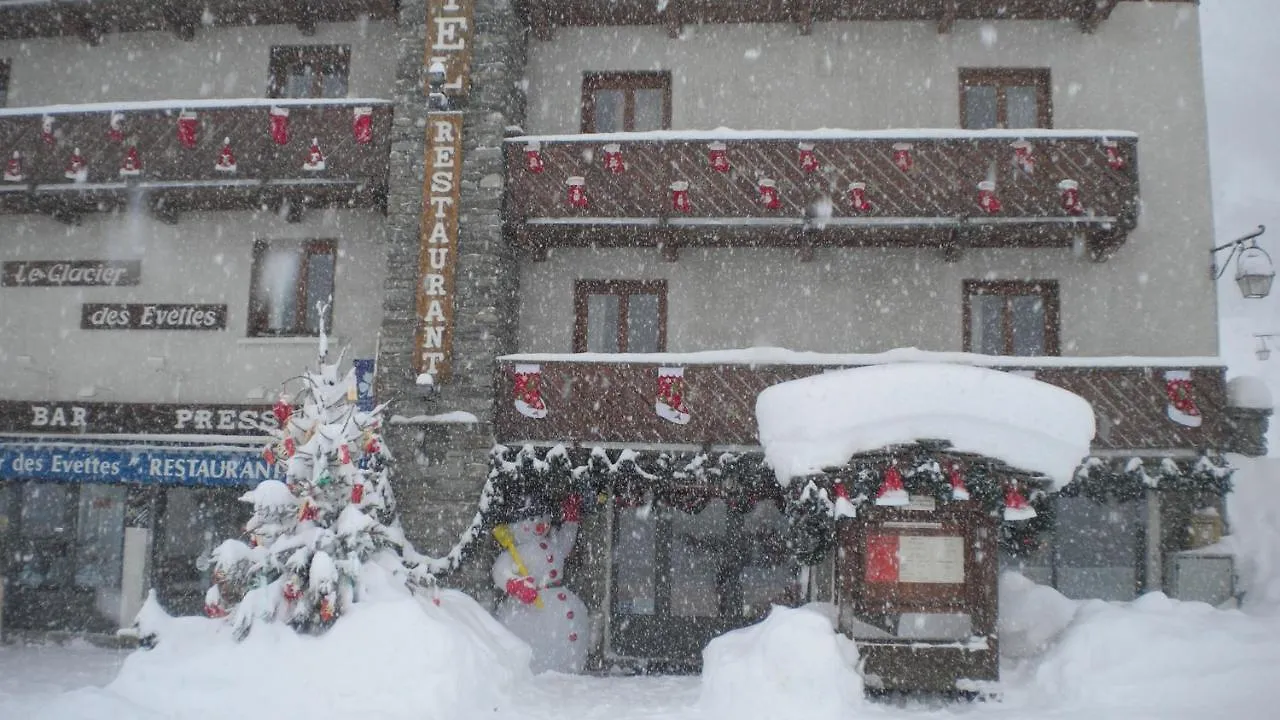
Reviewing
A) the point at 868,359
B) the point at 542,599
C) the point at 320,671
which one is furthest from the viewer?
the point at 542,599

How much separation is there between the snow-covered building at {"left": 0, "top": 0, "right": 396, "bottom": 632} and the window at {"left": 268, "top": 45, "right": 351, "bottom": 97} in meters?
0.03

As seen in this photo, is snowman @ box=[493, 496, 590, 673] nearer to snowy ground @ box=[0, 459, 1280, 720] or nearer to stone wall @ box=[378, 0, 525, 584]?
stone wall @ box=[378, 0, 525, 584]

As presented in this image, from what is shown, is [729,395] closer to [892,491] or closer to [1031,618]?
[892,491]

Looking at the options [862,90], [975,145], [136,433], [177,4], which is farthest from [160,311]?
[975,145]

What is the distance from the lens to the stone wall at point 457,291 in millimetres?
12664

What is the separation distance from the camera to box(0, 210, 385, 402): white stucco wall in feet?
46.2

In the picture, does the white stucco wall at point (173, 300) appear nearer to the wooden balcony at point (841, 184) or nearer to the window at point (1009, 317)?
the wooden balcony at point (841, 184)

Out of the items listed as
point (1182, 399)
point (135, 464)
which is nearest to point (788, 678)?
point (1182, 399)

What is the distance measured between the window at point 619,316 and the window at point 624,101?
2.53m

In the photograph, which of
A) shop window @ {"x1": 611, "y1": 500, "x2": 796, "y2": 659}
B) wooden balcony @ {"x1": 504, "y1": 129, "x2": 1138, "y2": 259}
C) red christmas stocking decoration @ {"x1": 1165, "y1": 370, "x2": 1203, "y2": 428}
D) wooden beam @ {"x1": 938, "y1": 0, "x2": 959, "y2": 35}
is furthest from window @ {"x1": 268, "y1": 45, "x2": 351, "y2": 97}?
red christmas stocking decoration @ {"x1": 1165, "y1": 370, "x2": 1203, "y2": 428}

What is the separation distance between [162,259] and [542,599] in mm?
8135

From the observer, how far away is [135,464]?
43.9ft

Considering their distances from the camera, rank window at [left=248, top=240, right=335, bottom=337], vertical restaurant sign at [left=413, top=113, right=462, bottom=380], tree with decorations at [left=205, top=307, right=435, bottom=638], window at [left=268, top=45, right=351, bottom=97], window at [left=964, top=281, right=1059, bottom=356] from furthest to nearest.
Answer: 1. window at [left=268, top=45, right=351, bottom=97]
2. window at [left=248, top=240, right=335, bottom=337]
3. window at [left=964, top=281, right=1059, bottom=356]
4. vertical restaurant sign at [left=413, top=113, right=462, bottom=380]
5. tree with decorations at [left=205, top=307, right=435, bottom=638]

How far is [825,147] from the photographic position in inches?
502
